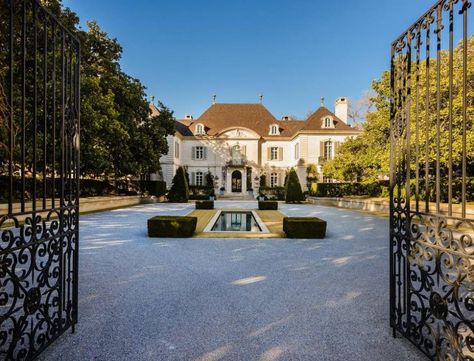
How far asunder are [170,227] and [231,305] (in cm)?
512

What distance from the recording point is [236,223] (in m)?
12.5

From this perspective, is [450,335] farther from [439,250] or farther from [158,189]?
[158,189]

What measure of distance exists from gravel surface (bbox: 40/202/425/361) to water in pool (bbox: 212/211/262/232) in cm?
335

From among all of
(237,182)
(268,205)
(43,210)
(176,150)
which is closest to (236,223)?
(268,205)

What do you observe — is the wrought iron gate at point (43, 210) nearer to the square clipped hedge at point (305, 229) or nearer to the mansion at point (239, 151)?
the square clipped hedge at point (305, 229)

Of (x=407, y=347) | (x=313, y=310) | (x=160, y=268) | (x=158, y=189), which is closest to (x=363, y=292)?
(x=313, y=310)

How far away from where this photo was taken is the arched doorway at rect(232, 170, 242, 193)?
32500 mm

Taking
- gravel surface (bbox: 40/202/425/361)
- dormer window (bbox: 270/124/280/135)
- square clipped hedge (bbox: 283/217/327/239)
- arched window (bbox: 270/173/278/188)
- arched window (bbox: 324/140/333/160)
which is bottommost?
gravel surface (bbox: 40/202/425/361)

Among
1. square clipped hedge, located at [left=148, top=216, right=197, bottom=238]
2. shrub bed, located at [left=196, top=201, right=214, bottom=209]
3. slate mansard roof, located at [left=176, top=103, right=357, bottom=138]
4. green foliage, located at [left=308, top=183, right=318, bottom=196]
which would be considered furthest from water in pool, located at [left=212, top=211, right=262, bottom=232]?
slate mansard roof, located at [left=176, top=103, right=357, bottom=138]

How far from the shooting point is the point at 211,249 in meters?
7.10

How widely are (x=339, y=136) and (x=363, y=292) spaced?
26834 millimetres

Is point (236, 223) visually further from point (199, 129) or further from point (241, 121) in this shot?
point (241, 121)

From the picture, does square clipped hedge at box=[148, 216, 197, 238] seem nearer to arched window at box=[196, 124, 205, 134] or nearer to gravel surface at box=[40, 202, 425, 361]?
gravel surface at box=[40, 202, 425, 361]

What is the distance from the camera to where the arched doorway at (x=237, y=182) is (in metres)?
32.5
